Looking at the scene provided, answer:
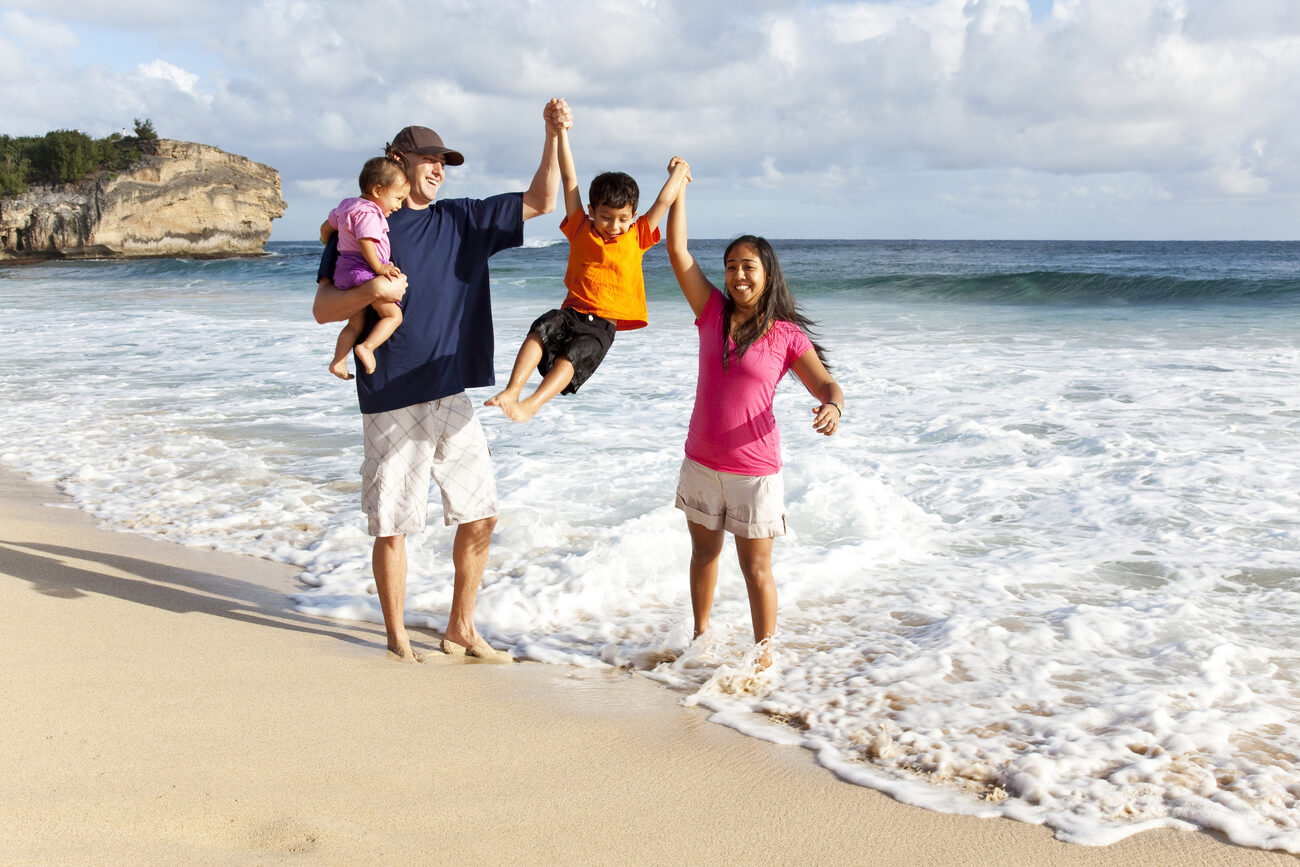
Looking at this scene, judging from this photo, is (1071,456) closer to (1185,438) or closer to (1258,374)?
(1185,438)

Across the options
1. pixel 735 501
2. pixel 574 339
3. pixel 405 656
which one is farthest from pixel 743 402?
pixel 405 656

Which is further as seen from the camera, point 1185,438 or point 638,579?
point 1185,438

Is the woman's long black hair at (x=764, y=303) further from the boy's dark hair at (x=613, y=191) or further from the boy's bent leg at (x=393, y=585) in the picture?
the boy's bent leg at (x=393, y=585)

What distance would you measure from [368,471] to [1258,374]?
35.7ft

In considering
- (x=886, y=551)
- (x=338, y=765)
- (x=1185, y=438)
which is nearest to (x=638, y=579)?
(x=886, y=551)

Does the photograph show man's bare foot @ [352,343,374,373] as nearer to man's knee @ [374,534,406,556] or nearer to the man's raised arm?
man's knee @ [374,534,406,556]

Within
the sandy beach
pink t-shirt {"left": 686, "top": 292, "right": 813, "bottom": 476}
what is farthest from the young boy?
the sandy beach

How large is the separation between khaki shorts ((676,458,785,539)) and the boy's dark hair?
106cm

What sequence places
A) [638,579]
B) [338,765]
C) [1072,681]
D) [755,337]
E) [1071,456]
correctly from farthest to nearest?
[1071,456] < [638,579] < [1072,681] < [755,337] < [338,765]

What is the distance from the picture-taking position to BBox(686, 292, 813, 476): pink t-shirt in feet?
11.7

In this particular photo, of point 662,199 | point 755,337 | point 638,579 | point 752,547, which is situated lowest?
point 638,579

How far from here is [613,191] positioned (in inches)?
149

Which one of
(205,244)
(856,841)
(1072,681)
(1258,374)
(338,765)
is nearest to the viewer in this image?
(856,841)

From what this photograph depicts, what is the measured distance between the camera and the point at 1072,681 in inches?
149
